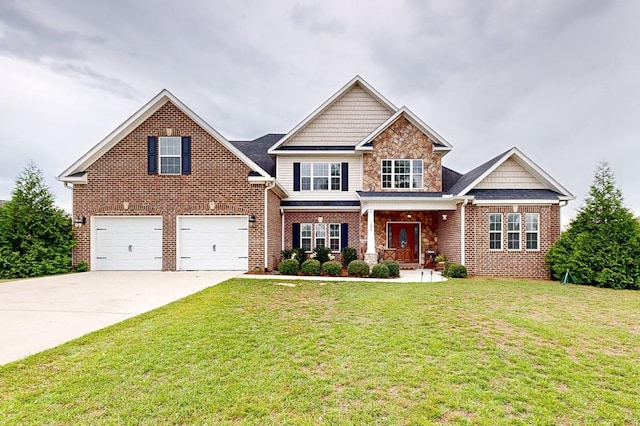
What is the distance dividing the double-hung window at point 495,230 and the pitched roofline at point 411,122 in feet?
13.0

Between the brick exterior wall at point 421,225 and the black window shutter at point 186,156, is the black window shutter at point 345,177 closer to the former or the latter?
the brick exterior wall at point 421,225

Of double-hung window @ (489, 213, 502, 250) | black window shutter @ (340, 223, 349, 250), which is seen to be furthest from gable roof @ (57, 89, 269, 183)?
double-hung window @ (489, 213, 502, 250)

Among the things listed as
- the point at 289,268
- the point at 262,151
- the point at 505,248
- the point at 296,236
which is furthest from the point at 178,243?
the point at 505,248

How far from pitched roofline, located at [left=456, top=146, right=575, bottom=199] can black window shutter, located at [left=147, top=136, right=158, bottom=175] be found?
1303 cm

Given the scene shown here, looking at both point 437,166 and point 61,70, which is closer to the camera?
point 61,70

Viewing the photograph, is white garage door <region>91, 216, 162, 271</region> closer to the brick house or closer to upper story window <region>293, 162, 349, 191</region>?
the brick house

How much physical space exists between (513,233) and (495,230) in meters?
0.76

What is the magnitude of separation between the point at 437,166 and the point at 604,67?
8.46 meters

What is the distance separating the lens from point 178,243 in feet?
43.3

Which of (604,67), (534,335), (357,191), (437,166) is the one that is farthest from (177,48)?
(604,67)

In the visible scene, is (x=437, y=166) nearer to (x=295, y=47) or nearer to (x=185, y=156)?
(x=295, y=47)

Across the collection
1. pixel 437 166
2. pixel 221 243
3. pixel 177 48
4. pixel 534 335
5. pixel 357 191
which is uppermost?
pixel 177 48

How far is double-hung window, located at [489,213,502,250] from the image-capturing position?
1344 cm

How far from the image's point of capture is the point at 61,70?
1385cm
